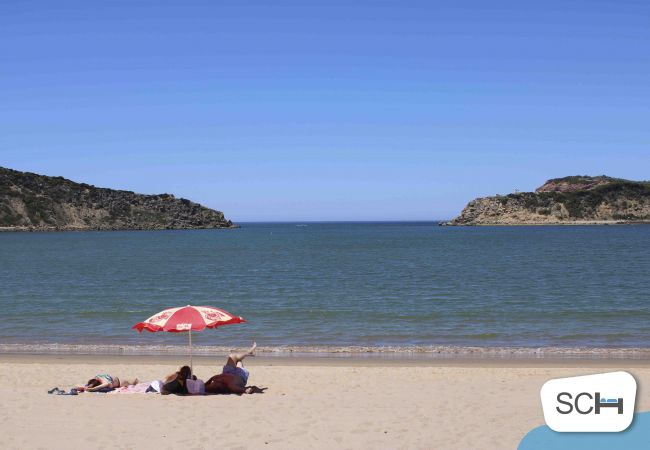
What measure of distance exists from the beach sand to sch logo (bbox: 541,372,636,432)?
5.74 metres

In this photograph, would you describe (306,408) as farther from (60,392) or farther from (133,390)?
(60,392)

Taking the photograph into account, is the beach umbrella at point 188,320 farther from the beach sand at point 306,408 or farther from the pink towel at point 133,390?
the beach sand at point 306,408

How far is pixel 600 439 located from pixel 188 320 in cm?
1021

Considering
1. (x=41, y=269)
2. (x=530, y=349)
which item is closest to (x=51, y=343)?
(x=530, y=349)

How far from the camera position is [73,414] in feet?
38.8

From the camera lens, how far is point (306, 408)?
1223 centimetres

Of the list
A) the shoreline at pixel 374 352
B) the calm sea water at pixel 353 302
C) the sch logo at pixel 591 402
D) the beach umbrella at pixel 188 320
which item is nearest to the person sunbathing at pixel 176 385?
the beach umbrella at pixel 188 320

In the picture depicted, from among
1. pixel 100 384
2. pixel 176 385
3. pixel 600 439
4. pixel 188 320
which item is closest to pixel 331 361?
pixel 176 385

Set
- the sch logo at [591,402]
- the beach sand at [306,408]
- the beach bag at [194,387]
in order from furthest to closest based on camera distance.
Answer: the beach bag at [194,387]
the beach sand at [306,408]
the sch logo at [591,402]

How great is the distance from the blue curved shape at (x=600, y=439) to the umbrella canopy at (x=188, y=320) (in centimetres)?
958

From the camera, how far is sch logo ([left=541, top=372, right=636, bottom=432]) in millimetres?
4254

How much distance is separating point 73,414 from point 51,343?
35.8ft

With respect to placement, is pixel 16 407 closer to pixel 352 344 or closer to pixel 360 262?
pixel 352 344

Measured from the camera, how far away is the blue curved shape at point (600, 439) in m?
4.30
